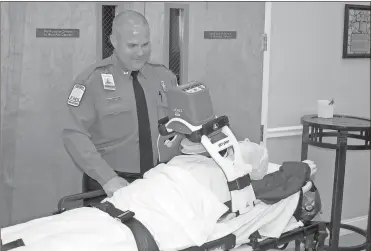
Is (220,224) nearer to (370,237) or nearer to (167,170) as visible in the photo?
(167,170)

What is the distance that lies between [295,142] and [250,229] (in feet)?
5.58

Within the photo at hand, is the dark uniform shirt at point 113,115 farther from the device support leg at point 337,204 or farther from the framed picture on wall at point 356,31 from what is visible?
the framed picture on wall at point 356,31

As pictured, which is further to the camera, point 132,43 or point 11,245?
point 132,43

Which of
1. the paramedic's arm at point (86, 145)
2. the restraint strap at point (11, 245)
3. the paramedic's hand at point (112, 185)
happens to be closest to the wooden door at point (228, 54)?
the paramedic's arm at point (86, 145)

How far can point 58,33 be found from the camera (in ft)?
8.35

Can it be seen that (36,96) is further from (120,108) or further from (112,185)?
(112,185)

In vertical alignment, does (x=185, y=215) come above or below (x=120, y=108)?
below

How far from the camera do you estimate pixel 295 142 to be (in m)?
3.43

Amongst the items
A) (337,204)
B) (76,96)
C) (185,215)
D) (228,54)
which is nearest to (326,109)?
(337,204)

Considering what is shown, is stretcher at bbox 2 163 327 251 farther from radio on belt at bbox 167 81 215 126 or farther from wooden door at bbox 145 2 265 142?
wooden door at bbox 145 2 265 142

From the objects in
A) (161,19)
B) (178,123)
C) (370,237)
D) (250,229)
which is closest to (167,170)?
(178,123)

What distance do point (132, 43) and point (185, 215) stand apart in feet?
2.81

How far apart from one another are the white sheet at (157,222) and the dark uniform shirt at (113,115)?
20.4 inches

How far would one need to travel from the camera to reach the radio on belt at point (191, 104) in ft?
5.93
